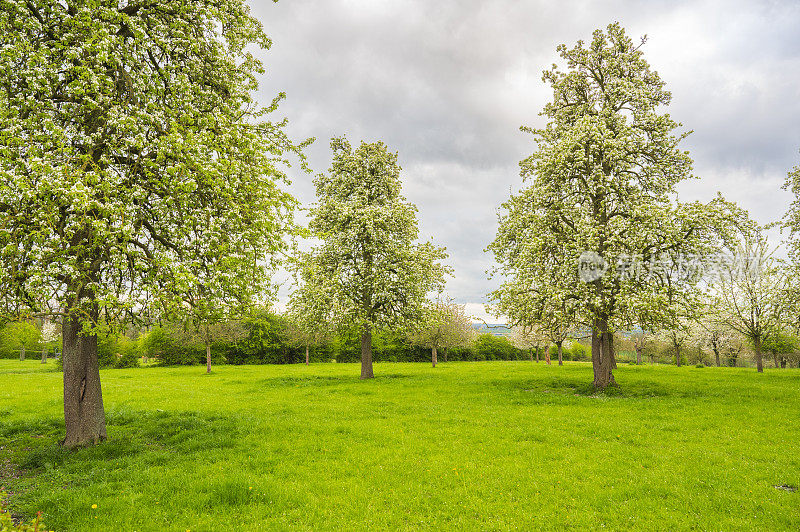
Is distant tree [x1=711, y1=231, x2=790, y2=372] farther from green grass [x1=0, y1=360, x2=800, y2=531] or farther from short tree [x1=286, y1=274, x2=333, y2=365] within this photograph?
short tree [x1=286, y1=274, x2=333, y2=365]

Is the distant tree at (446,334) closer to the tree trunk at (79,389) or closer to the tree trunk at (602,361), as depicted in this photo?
the tree trunk at (602,361)

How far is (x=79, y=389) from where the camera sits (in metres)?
12.1

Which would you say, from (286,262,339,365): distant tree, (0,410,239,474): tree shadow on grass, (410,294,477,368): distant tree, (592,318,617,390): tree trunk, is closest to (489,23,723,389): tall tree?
(592,318,617,390): tree trunk

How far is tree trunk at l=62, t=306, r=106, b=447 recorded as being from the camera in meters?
12.0

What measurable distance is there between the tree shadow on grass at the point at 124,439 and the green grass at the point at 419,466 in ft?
0.24

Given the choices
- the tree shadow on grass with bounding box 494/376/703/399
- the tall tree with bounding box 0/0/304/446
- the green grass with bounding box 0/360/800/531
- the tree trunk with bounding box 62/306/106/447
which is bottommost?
the tree shadow on grass with bounding box 494/376/703/399

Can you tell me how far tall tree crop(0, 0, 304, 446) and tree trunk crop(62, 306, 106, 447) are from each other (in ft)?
0.11

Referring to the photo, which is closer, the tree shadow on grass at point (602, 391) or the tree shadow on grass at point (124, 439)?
the tree shadow on grass at point (124, 439)

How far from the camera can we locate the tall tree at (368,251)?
2825 cm

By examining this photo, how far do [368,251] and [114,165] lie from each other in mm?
19354

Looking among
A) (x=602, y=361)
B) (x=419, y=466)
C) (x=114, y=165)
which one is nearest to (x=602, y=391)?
(x=602, y=361)

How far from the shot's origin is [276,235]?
41.3 feet

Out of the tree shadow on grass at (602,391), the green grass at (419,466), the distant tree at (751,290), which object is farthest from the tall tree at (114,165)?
the distant tree at (751,290)

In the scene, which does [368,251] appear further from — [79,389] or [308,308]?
[79,389]
